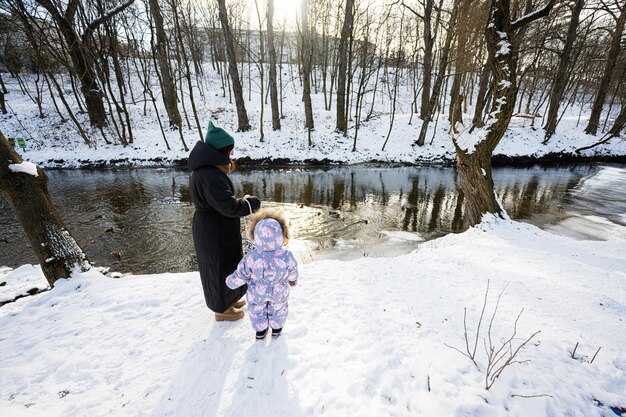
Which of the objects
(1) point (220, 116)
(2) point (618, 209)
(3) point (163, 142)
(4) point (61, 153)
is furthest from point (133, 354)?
(1) point (220, 116)

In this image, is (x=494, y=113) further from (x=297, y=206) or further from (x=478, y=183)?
(x=297, y=206)

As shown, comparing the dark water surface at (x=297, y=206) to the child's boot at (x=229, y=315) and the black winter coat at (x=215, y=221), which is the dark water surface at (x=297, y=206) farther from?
the black winter coat at (x=215, y=221)

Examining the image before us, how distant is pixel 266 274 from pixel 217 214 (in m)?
0.85

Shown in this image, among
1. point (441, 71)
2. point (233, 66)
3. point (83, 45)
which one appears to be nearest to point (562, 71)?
point (441, 71)

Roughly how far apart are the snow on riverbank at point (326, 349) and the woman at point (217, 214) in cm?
44

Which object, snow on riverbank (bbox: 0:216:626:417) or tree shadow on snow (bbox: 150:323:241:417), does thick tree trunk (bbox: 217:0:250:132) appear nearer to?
snow on riverbank (bbox: 0:216:626:417)

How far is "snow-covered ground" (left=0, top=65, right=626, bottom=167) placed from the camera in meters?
18.4

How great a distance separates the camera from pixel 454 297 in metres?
3.71

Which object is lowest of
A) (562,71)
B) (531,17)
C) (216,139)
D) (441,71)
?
(216,139)

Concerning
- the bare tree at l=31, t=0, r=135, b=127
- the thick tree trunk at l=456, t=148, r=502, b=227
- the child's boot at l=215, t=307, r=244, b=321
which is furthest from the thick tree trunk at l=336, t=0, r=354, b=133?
the child's boot at l=215, t=307, r=244, b=321

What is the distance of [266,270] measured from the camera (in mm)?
2670

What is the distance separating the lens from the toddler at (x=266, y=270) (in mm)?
2613

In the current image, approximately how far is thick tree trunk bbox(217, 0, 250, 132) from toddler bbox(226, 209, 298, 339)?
18.5 metres

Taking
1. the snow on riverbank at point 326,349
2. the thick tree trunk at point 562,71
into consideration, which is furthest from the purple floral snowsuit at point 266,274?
the thick tree trunk at point 562,71
